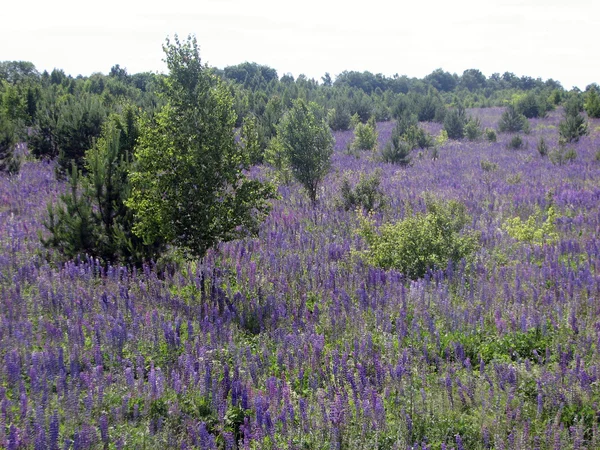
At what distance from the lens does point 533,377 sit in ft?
16.5

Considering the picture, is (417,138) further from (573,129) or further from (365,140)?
(573,129)

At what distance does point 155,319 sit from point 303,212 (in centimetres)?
745

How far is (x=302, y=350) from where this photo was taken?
5629 mm

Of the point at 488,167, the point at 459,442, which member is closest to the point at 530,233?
the point at 459,442

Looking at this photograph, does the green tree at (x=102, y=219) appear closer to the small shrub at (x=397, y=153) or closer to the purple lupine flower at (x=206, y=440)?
the purple lupine flower at (x=206, y=440)

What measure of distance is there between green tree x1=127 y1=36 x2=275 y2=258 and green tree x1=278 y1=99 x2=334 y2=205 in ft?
22.5

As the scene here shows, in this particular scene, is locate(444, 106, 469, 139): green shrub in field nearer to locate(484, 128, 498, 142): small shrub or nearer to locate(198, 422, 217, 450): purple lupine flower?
locate(484, 128, 498, 142): small shrub

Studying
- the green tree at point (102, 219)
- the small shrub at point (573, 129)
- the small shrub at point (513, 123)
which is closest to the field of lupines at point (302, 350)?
the green tree at point (102, 219)

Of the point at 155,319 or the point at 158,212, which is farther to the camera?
the point at 158,212

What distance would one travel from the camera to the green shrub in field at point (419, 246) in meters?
8.49

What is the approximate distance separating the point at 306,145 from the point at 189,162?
761 cm

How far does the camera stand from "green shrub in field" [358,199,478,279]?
27.9 ft

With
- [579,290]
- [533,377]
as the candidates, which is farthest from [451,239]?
[533,377]

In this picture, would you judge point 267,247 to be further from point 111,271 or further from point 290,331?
point 290,331
